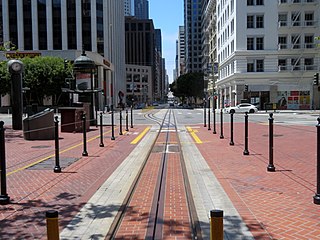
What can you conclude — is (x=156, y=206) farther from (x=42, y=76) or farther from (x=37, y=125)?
(x=42, y=76)

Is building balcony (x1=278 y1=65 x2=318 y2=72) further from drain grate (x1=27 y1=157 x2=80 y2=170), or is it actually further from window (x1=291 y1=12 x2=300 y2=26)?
drain grate (x1=27 y1=157 x2=80 y2=170)

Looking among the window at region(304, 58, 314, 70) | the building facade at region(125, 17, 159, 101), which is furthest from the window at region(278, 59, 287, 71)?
the building facade at region(125, 17, 159, 101)

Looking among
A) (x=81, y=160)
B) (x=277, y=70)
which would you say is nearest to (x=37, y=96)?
(x=277, y=70)

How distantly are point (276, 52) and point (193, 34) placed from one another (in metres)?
133

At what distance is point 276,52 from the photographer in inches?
2238

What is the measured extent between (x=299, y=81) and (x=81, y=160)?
173 feet

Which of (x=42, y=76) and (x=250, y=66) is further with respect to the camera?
(x=42, y=76)

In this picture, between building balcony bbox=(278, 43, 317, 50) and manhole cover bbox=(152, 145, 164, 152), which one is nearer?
manhole cover bbox=(152, 145, 164, 152)

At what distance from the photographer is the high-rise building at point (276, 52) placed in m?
56.7

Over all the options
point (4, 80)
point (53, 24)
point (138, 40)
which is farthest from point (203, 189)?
point (138, 40)

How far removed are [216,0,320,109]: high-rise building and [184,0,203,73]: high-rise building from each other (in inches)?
4828

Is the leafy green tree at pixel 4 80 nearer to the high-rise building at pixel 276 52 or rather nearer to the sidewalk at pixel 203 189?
the high-rise building at pixel 276 52

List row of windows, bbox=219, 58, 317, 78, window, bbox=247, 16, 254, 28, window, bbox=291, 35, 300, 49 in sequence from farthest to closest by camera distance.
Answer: window, bbox=291, 35, 300, 49, row of windows, bbox=219, 58, 317, 78, window, bbox=247, 16, 254, 28

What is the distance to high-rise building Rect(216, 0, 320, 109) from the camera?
5666 cm
